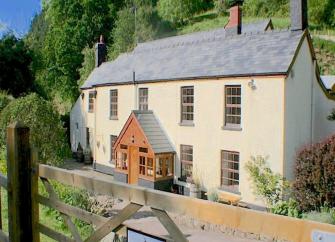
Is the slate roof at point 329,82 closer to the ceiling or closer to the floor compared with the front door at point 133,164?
closer to the ceiling

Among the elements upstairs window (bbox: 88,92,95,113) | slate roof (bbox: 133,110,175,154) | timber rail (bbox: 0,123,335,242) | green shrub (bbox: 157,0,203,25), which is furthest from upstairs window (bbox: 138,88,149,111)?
green shrub (bbox: 157,0,203,25)

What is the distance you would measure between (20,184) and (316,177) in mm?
13123

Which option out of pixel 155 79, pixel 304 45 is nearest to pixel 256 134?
pixel 304 45

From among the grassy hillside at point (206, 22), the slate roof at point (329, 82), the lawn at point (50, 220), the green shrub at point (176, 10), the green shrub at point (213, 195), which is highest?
the green shrub at point (176, 10)

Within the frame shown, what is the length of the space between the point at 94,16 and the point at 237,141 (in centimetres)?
3641

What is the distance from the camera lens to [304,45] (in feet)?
56.7

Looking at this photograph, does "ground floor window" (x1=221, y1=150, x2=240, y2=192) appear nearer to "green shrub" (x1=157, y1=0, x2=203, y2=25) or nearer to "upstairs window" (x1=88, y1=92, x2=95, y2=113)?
"upstairs window" (x1=88, y1=92, x2=95, y2=113)

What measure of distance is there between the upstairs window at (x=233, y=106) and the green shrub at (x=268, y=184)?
2372mm

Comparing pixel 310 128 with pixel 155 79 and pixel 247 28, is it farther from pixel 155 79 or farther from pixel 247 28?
pixel 247 28

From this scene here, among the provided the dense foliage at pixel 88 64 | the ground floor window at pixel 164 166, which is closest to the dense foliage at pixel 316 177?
the ground floor window at pixel 164 166

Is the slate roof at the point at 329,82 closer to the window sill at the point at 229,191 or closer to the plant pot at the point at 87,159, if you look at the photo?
the window sill at the point at 229,191

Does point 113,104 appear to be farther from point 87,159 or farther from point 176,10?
point 176,10

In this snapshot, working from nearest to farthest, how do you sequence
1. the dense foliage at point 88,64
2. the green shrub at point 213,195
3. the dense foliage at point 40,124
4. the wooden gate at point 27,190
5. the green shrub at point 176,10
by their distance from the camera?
the wooden gate at point 27,190 → the green shrub at point 213,195 → the dense foliage at point 40,124 → the dense foliage at point 88,64 → the green shrub at point 176,10

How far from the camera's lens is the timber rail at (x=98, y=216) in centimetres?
192
